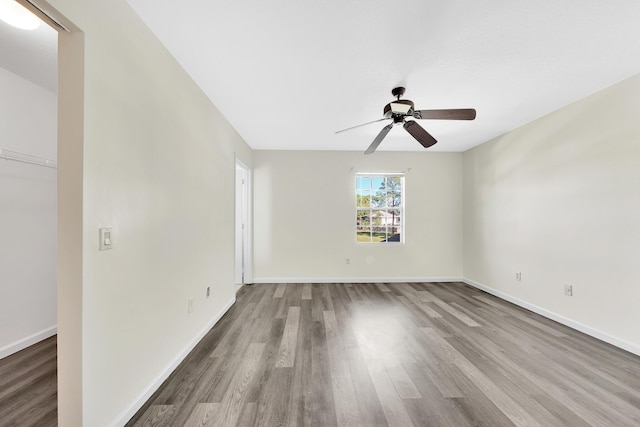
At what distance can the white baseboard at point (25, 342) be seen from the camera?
1.93 metres

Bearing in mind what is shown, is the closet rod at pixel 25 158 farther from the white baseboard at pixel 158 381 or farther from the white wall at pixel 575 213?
the white wall at pixel 575 213

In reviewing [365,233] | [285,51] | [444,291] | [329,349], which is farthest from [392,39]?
[444,291]

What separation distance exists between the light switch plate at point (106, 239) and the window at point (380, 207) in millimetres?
3753

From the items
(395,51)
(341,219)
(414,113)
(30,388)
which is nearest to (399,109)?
(414,113)

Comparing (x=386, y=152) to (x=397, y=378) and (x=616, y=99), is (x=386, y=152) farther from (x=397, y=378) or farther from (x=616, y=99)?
(x=397, y=378)

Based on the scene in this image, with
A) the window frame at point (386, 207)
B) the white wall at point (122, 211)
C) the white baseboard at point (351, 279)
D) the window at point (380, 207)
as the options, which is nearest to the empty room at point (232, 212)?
the white wall at point (122, 211)

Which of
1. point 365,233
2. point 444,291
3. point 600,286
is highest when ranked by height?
point 365,233

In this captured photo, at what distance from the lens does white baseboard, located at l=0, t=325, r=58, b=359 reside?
1931mm

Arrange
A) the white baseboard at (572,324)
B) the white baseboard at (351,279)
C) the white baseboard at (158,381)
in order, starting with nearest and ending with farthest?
the white baseboard at (158,381)
the white baseboard at (572,324)
the white baseboard at (351,279)

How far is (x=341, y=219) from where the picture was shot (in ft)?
14.7

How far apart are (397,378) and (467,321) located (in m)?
1.51

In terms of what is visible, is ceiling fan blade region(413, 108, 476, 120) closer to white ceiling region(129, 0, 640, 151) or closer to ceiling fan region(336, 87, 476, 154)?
ceiling fan region(336, 87, 476, 154)

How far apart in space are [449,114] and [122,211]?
8.08 ft

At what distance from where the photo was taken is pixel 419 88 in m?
2.29
